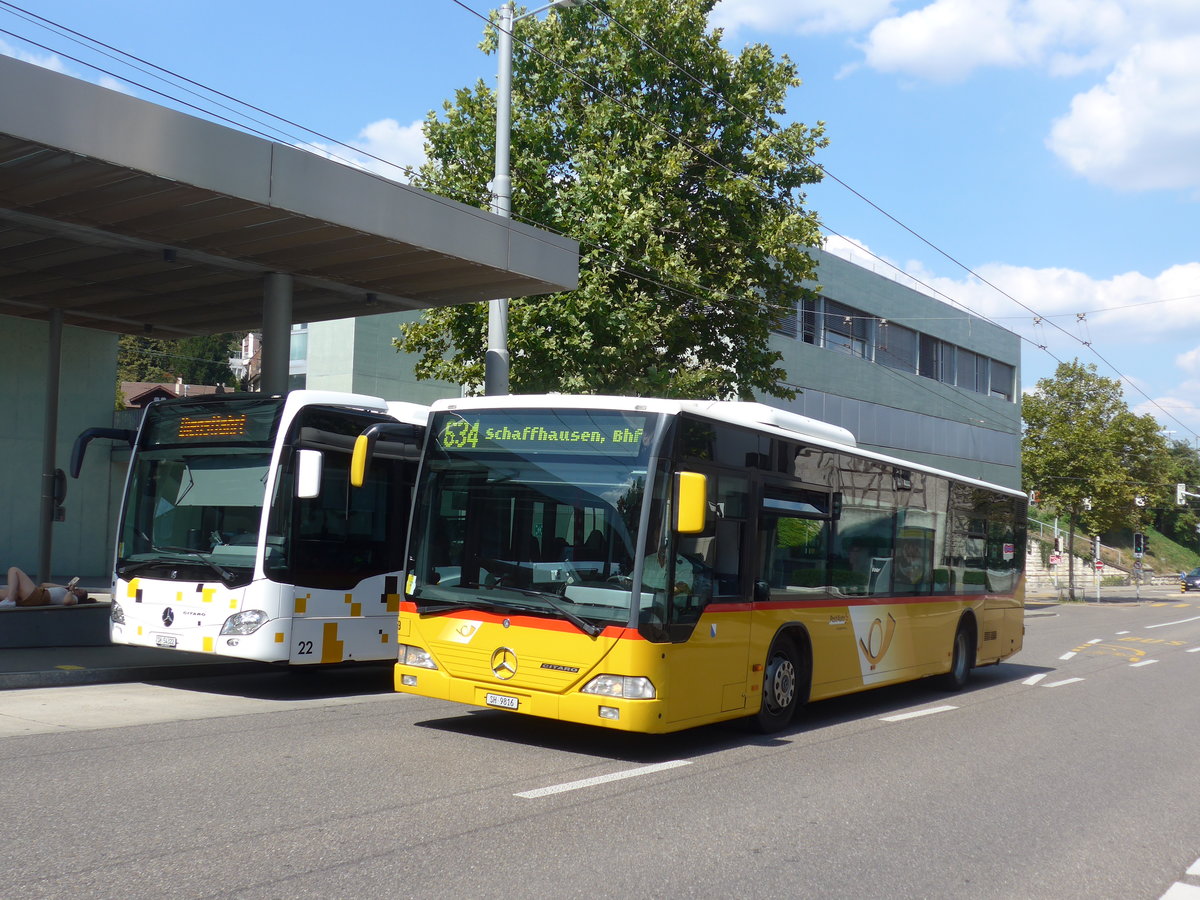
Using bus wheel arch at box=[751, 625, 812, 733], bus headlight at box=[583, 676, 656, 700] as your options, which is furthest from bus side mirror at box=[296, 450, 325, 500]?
bus wheel arch at box=[751, 625, 812, 733]

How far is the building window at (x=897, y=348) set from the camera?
4575cm

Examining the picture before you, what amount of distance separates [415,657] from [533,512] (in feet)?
5.28

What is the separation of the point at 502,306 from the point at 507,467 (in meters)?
8.90

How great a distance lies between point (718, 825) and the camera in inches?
261

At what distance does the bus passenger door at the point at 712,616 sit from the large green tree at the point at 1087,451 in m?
42.6

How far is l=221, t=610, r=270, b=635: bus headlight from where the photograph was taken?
1096cm

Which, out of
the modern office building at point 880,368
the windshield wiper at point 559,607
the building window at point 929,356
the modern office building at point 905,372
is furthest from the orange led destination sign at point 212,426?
the building window at point 929,356

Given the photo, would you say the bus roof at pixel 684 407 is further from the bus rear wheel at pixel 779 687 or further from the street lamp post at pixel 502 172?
the street lamp post at pixel 502 172

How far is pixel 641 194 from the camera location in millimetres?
20625

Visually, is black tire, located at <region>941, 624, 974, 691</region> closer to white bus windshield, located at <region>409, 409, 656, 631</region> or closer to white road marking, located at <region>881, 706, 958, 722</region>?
white road marking, located at <region>881, 706, 958, 722</region>

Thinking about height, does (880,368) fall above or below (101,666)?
above

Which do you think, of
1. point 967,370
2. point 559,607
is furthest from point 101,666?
point 967,370

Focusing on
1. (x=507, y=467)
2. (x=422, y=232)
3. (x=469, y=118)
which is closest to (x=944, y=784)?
(x=507, y=467)

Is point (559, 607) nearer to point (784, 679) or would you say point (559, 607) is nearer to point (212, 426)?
point (784, 679)
